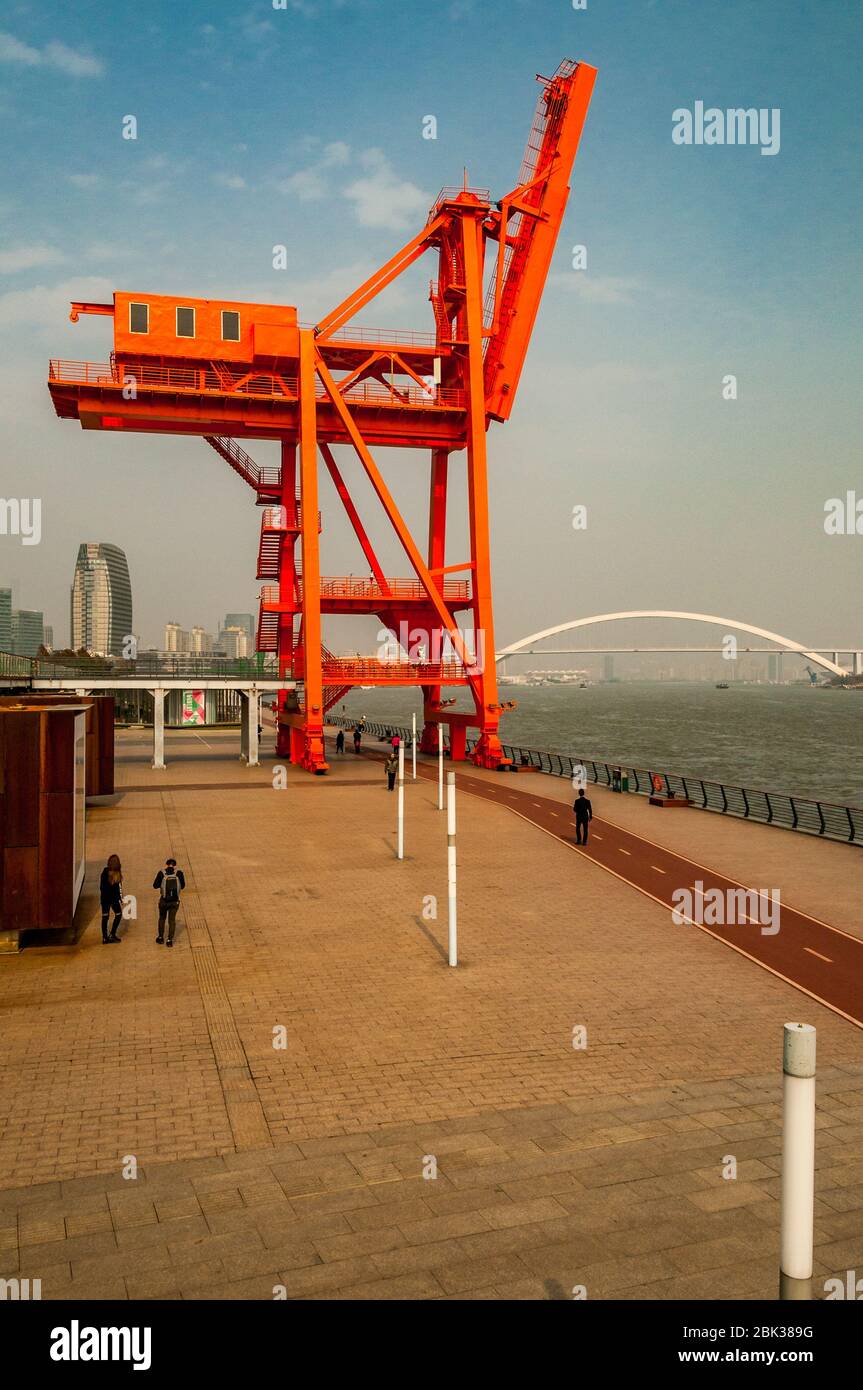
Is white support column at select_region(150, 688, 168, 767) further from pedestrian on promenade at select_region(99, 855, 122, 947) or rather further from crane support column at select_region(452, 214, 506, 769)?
pedestrian on promenade at select_region(99, 855, 122, 947)

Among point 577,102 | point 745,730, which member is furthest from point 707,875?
point 745,730

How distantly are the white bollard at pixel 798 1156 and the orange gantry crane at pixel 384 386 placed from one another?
34.0m

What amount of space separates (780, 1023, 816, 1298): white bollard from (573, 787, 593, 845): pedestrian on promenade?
17.5 meters

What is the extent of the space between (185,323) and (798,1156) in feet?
131

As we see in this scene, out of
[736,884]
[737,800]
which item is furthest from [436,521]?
[736,884]

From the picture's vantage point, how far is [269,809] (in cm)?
2852

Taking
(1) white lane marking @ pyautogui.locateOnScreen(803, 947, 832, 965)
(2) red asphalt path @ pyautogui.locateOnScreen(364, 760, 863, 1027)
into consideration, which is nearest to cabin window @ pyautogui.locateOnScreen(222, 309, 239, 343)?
(2) red asphalt path @ pyautogui.locateOnScreen(364, 760, 863, 1027)

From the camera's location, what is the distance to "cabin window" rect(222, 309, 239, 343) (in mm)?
38906

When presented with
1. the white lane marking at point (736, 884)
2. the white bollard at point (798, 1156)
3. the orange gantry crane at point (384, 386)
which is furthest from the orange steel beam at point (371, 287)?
the white bollard at point (798, 1156)

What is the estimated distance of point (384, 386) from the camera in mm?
40438

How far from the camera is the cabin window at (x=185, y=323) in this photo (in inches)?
1510

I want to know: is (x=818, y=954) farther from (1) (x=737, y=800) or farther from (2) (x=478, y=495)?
(2) (x=478, y=495)

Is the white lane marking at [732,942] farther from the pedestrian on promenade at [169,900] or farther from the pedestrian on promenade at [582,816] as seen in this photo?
the pedestrian on promenade at [169,900]

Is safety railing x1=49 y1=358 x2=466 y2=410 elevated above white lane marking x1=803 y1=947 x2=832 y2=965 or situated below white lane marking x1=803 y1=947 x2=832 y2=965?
above
